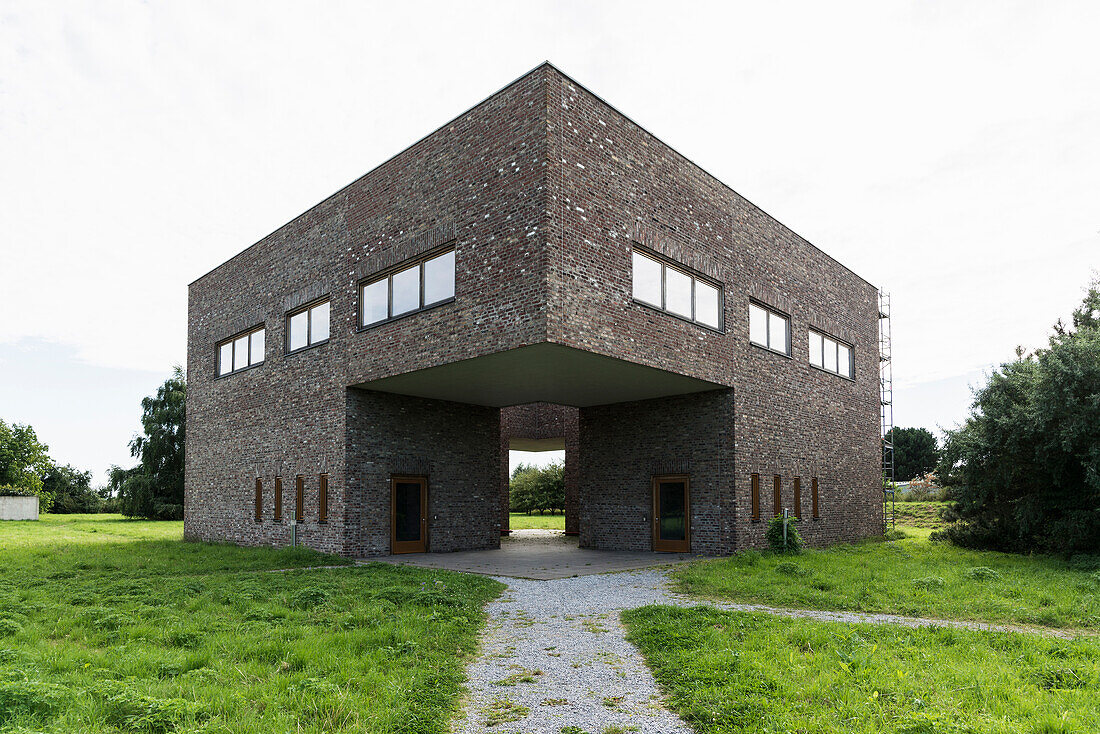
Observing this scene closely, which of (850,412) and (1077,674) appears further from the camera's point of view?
(850,412)

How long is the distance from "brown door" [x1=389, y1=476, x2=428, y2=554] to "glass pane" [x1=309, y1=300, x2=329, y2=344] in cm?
374

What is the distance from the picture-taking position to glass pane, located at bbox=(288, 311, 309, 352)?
59.8 feet

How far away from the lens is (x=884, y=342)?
25344mm

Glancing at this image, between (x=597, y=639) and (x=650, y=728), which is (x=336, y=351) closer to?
(x=597, y=639)

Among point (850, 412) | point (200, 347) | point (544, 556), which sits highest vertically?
point (200, 347)

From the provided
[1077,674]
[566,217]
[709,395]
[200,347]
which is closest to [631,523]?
[709,395]

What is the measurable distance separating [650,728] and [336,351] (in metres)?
13.4

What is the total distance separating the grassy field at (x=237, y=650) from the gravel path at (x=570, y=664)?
0.30 metres

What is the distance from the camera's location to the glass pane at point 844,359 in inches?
853

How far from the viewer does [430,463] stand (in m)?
17.5

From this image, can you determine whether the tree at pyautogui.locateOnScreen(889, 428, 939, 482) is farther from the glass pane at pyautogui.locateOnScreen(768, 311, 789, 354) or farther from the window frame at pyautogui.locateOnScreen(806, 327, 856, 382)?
the glass pane at pyautogui.locateOnScreen(768, 311, 789, 354)

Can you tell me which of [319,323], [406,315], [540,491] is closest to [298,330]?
[319,323]

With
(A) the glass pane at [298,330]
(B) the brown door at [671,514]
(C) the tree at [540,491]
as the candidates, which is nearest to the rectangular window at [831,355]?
(B) the brown door at [671,514]

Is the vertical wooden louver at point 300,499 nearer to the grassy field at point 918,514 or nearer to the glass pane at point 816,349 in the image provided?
the glass pane at point 816,349
